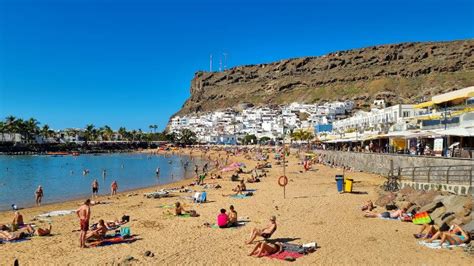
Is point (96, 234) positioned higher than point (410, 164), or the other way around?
point (410, 164)

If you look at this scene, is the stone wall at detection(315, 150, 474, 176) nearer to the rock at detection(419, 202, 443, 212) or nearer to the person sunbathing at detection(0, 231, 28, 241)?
the rock at detection(419, 202, 443, 212)

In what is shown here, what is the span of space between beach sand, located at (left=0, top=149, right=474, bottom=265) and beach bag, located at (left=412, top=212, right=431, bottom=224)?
0.61ft

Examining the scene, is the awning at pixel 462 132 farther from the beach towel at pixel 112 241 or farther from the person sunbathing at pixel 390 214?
the beach towel at pixel 112 241

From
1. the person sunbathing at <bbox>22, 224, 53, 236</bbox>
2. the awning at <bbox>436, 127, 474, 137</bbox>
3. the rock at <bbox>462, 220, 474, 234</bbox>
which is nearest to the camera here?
the rock at <bbox>462, 220, 474, 234</bbox>

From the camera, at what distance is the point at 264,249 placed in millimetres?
8414

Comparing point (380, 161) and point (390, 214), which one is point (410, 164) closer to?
point (380, 161)

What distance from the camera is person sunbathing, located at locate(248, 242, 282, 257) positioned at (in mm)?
8383

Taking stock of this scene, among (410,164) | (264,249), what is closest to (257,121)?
(410,164)

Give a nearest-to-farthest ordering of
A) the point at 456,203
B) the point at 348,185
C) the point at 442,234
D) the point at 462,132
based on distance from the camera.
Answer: the point at 442,234, the point at 456,203, the point at 462,132, the point at 348,185

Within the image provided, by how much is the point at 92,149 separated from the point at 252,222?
102 meters

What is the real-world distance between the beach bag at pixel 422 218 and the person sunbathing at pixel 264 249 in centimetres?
425

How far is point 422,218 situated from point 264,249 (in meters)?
4.70

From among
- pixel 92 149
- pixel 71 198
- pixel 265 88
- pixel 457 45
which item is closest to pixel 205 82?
pixel 265 88

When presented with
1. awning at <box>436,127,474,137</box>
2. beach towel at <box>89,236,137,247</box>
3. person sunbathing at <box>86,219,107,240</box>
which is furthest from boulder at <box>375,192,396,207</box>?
person sunbathing at <box>86,219,107,240</box>
